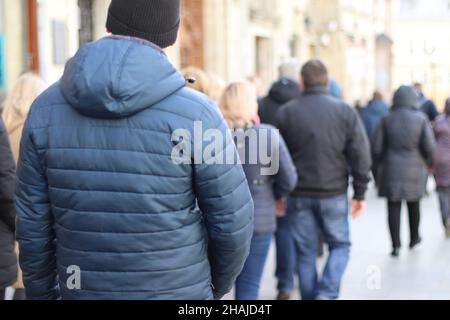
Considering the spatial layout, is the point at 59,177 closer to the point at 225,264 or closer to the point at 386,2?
the point at 225,264

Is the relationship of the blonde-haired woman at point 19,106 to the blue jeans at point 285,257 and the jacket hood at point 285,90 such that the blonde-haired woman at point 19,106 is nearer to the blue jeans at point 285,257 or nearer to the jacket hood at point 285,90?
the blue jeans at point 285,257

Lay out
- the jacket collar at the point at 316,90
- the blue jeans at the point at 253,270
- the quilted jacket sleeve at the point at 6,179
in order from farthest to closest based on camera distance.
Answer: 1. the jacket collar at the point at 316,90
2. the blue jeans at the point at 253,270
3. the quilted jacket sleeve at the point at 6,179

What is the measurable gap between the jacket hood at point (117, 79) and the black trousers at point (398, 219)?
6167 mm

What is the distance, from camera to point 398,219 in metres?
8.54

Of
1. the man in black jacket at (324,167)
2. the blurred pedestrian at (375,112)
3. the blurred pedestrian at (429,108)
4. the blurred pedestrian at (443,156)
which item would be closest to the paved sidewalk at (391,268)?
the blurred pedestrian at (443,156)

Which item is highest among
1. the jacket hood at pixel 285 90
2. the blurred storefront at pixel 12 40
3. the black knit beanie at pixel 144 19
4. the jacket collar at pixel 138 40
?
the blurred storefront at pixel 12 40

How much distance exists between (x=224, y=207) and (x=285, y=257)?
4.19 metres

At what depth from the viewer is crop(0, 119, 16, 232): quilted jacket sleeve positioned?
4090 mm

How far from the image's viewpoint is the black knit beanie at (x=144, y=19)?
110 inches

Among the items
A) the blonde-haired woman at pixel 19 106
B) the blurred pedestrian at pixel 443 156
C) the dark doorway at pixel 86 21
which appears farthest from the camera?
the dark doorway at pixel 86 21

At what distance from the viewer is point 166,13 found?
9.29 feet

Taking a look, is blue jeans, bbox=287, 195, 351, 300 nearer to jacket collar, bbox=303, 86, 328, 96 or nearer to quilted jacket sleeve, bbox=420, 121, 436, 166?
jacket collar, bbox=303, 86, 328, 96

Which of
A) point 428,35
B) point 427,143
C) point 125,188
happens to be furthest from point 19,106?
point 428,35

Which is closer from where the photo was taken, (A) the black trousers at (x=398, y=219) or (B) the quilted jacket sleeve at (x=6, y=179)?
(B) the quilted jacket sleeve at (x=6, y=179)
